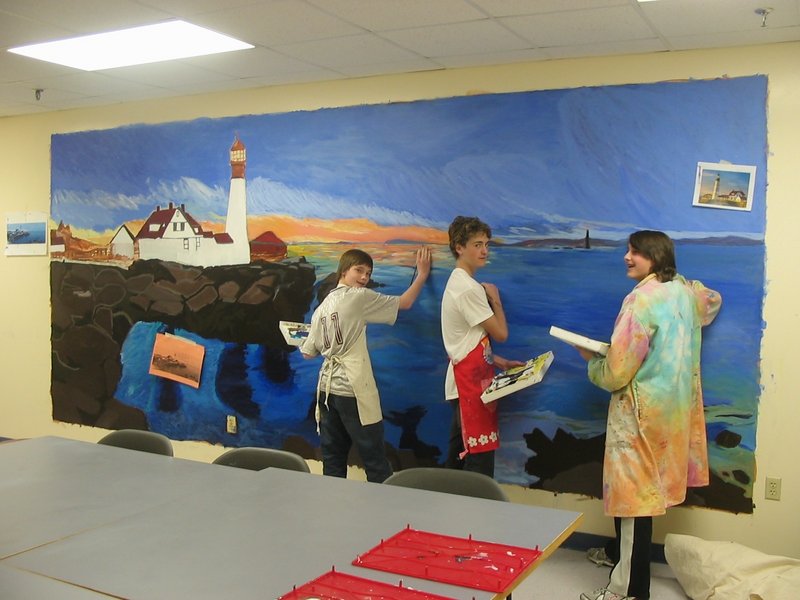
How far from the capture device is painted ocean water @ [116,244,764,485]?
13.3 ft

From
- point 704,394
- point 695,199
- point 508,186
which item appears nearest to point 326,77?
point 508,186

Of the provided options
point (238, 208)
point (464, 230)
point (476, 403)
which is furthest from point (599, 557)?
point (238, 208)

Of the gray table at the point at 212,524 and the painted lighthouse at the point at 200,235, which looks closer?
the gray table at the point at 212,524

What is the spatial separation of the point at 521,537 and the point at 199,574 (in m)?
0.90

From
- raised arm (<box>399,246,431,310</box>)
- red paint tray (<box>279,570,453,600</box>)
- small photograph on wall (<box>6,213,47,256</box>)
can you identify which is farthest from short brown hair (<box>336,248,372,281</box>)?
small photograph on wall (<box>6,213,47,256</box>)

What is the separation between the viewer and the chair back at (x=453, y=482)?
9.36ft

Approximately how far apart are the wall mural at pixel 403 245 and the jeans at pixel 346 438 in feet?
1.70

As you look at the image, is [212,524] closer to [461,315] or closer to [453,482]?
[453,482]

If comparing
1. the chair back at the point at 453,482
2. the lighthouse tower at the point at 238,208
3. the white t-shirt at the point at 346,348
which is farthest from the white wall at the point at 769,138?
the chair back at the point at 453,482

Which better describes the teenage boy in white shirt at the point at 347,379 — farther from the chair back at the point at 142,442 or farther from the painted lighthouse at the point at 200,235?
the painted lighthouse at the point at 200,235

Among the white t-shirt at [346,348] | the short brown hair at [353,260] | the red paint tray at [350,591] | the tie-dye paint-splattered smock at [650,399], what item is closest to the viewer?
the red paint tray at [350,591]

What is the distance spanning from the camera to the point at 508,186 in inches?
178

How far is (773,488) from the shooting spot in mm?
4008

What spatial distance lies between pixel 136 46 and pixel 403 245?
71.2 inches
